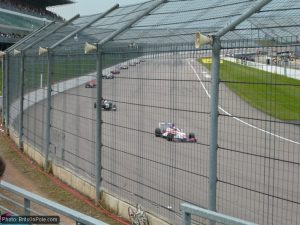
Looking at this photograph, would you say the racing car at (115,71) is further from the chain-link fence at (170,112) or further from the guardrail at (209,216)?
the guardrail at (209,216)

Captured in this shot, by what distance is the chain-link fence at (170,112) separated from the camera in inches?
198

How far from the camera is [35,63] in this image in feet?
37.7

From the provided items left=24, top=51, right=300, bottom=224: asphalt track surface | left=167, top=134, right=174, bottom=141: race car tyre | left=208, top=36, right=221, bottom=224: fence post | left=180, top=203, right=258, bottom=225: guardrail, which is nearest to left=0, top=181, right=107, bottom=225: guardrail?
left=180, top=203, right=258, bottom=225: guardrail

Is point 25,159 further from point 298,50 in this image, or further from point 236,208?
point 298,50

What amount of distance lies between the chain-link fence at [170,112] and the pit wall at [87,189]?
0.30ft

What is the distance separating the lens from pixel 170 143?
6.63m

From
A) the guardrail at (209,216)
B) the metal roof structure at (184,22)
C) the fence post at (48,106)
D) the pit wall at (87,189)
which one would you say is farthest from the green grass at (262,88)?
the fence post at (48,106)

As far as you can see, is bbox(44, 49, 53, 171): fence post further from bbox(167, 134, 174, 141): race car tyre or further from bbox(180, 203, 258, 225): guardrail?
bbox(180, 203, 258, 225): guardrail

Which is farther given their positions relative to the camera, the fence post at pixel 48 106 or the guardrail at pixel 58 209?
the fence post at pixel 48 106

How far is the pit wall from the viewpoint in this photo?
268 inches

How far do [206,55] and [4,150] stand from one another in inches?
332

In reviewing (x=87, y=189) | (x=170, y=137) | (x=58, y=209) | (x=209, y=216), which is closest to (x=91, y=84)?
(x=87, y=189)

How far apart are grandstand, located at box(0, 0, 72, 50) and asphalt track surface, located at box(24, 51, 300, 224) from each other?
52.8 m

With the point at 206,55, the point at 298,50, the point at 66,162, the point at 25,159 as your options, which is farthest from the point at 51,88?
the point at 298,50
